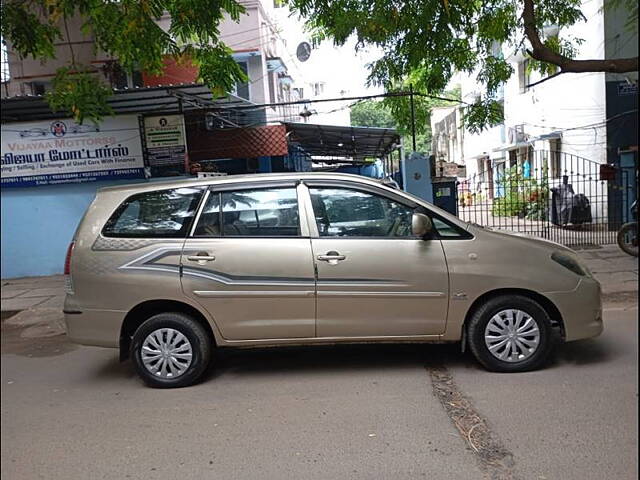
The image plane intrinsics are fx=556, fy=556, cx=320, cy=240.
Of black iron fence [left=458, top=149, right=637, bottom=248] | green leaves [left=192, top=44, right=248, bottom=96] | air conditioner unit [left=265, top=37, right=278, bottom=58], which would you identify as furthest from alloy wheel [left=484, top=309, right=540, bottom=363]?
air conditioner unit [left=265, top=37, right=278, bottom=58]

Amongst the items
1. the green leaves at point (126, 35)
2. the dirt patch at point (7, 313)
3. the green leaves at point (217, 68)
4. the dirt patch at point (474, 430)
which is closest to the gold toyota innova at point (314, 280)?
the dirt patch at point (474, 430)

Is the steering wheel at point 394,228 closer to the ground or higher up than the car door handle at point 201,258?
higher up

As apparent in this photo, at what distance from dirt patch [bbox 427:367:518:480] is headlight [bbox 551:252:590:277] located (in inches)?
49.2

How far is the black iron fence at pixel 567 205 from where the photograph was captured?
1128cm

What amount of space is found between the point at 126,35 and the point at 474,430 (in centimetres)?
524

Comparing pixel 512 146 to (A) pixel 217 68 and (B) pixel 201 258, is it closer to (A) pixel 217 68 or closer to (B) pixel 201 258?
(A) pixel 217 68

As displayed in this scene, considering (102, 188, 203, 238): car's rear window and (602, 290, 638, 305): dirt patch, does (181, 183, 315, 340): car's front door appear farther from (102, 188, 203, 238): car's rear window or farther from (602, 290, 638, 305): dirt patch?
(602, 290, 638, 305): dirt patch

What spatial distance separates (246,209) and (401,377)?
6.04 feet

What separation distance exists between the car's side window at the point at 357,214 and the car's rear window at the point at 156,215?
3.39 ft

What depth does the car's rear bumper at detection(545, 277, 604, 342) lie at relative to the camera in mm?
4285

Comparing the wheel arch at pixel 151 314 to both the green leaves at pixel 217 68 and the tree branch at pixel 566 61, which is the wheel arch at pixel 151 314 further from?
the tree branch at pixel 566 61

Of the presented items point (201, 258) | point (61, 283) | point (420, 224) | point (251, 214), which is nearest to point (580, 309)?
point (420, 224)

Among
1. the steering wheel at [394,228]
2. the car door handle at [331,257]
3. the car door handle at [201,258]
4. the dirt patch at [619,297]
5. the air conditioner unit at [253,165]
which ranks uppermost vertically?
the air conditioner unit at [253,165]

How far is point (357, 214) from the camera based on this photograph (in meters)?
4.46
